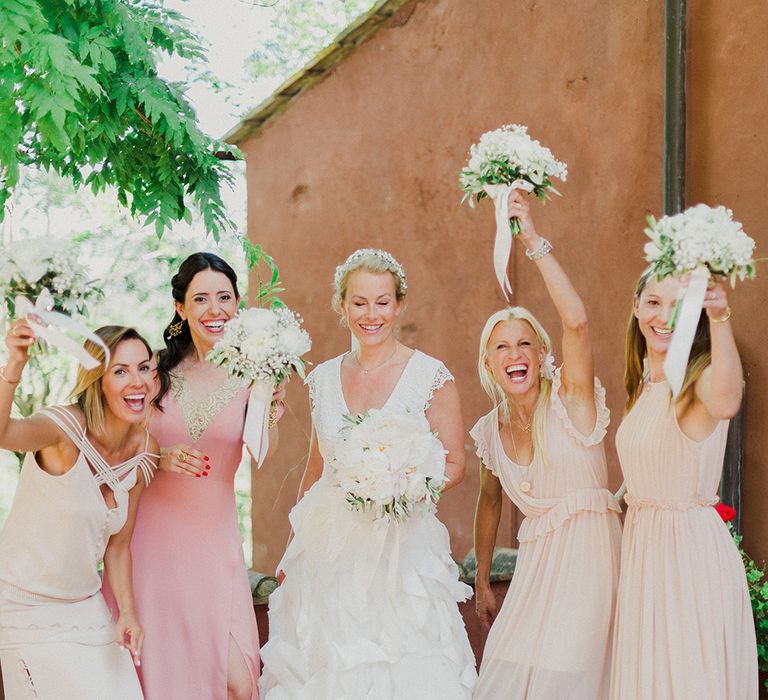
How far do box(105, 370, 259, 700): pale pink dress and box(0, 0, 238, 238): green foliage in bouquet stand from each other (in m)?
0.97

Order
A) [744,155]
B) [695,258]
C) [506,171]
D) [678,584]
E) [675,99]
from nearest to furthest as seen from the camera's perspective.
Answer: [695,258] → [678,584] → [506,171] → [744,155] → [675,99]

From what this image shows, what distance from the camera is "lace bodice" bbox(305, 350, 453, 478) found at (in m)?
4.20

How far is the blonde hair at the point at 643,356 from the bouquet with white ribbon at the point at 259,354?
3.97 feet

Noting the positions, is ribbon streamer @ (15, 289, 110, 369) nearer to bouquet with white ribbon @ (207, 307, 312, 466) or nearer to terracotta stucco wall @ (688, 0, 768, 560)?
bouquet with white ribbon @ (207, 307, 312, 466)

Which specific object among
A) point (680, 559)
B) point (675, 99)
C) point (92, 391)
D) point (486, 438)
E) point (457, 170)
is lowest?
point (680, 559)

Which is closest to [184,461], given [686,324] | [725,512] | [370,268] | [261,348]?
[261,348]

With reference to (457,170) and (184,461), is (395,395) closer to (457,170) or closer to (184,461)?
(184,461)

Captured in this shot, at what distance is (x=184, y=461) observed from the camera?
4000mm

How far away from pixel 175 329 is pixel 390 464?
1.33 meters

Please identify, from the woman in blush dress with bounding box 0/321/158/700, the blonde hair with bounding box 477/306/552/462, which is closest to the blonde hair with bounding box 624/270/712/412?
the blonde hair with bounding box 477/306/552/462

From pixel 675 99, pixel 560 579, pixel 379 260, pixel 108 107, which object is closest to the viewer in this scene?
pixel 560 579

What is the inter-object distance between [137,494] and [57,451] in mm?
419

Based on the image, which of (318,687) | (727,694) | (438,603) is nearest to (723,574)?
(727,694)

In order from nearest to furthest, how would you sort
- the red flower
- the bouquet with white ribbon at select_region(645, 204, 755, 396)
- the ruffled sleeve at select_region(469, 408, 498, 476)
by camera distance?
the bouquet with white ribbon at select_region(645, 204, 755, 396) < the ruffled sleeve at select_region(469, 408, 498, 476) < the red flower
